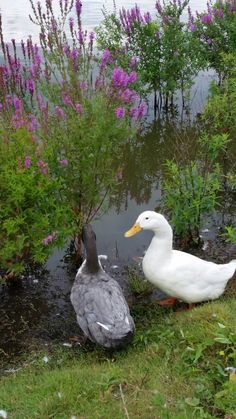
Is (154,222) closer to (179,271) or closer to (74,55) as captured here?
(179,271)

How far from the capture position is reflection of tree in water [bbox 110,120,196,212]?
7.91 metres

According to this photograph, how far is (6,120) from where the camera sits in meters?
5.33

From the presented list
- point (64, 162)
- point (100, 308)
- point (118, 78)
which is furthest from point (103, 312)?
point (118, 78)

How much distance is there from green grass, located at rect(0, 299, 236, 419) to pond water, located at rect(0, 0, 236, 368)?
0.51m

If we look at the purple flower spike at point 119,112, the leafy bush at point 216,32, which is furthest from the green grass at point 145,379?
the leafy bush at point 216,32

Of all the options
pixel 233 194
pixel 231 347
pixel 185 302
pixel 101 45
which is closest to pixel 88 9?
pixel 101 45

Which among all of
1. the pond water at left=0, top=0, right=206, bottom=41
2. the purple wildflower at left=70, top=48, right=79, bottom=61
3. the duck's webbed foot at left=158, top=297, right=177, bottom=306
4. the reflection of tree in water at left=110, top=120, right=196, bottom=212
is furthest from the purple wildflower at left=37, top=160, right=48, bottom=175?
the pond water at left=0, top=0, right=206, bottom=41

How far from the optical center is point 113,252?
21.1ft

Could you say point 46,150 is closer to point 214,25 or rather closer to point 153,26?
point 153,26

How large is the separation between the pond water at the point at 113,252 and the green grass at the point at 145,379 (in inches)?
20.0

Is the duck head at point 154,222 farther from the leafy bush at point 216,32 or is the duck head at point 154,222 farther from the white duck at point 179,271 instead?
the leafy bush at point 216,32

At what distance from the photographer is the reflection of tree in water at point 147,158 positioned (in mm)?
7910

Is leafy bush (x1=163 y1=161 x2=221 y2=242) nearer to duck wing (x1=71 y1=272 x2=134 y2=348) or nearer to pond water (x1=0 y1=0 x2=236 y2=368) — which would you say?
pond water (x1=0 y1=0 x2=236 y2=368)

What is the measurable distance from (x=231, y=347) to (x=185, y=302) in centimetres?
174
